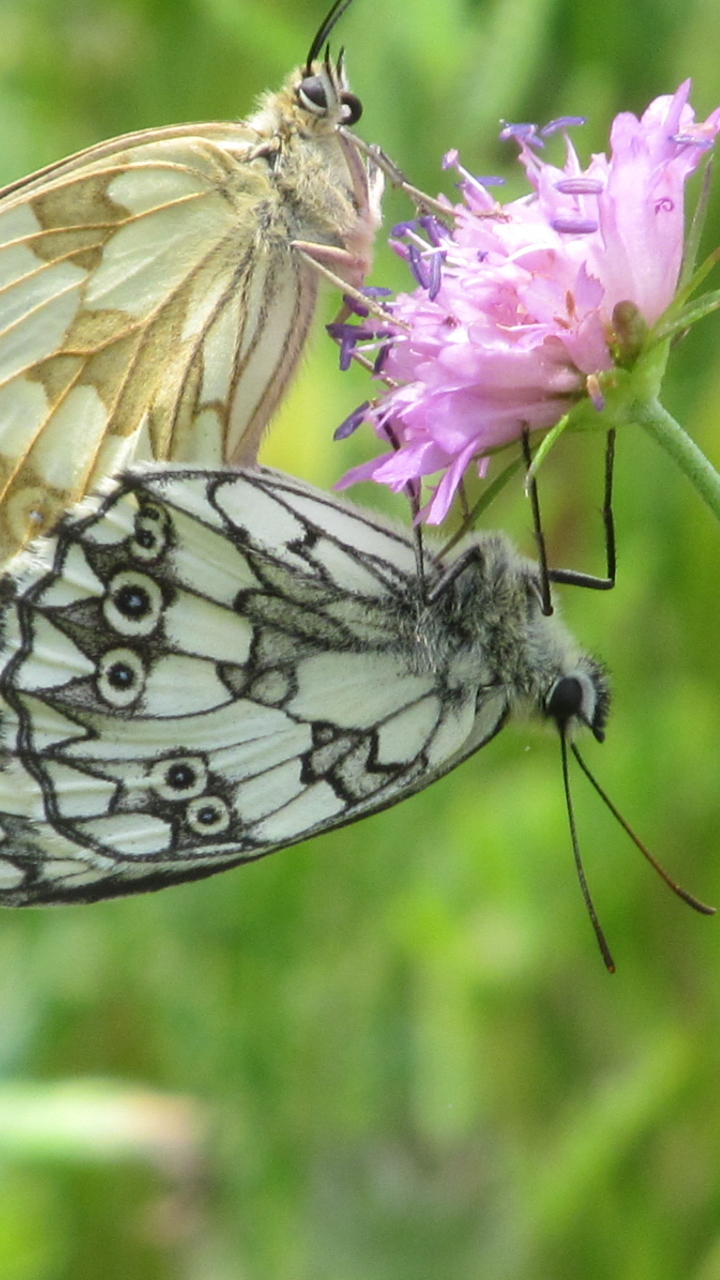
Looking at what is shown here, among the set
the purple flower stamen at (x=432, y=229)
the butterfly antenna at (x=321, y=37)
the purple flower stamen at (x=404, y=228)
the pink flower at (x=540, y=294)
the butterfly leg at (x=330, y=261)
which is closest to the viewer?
the pink flower at (x=540, y=294)

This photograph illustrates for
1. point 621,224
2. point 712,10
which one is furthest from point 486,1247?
point 712,10

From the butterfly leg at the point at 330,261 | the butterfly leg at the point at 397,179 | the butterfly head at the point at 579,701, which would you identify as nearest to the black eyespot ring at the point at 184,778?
the butterfly head at the point at 579,701

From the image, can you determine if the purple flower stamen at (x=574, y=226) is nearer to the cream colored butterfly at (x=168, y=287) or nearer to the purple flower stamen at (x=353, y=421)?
the purple flower stamen at (x=353, y=421)

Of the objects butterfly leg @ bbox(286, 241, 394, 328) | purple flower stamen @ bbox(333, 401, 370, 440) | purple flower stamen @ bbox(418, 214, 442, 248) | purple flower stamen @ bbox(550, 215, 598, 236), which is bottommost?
purple flower stamen @ bbox(333, 401, 370, 440)

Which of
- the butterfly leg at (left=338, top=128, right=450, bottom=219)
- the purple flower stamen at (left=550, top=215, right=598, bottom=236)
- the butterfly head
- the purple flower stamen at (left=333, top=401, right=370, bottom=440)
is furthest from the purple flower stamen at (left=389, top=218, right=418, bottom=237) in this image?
the butterfly head

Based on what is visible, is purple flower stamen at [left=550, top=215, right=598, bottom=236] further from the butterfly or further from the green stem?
the butterfly

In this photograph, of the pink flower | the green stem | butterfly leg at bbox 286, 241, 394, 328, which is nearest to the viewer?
the green stem

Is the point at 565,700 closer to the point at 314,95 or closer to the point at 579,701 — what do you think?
the point at 579,701

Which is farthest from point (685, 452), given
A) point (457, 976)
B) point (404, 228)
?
point (457, 976)
